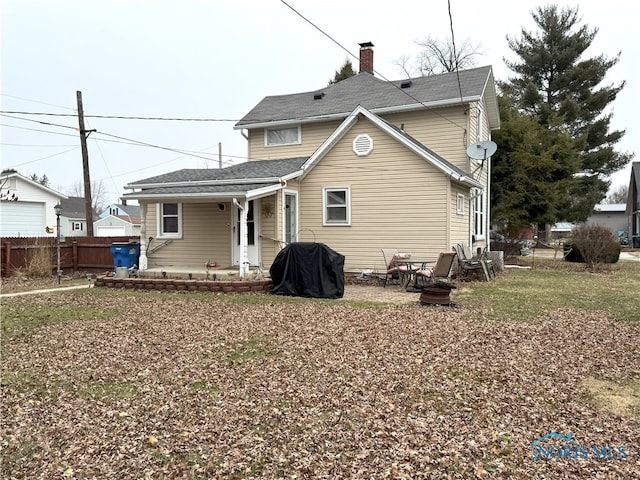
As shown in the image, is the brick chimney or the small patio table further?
the brick chimney

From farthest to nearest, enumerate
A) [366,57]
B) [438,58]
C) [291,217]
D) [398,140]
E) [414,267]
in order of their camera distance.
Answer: [438,58]
[366,57]
[291,217]
[398,140]
[414,267]

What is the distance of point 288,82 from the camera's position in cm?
3127

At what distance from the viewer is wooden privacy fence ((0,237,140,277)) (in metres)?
14.5

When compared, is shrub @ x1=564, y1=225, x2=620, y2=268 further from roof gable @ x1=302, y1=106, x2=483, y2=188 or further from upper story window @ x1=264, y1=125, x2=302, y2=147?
upper story window @ x1=264, y1=125, x2=302, y2=147

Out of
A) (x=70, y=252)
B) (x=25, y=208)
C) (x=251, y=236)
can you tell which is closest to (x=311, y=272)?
(x=251, y=236)

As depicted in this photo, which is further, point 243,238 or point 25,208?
point 25,208

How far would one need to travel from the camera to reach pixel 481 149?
45.1 feet

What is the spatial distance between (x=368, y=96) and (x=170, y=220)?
8.49 meters

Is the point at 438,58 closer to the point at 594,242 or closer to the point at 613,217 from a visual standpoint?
the point at 594,242

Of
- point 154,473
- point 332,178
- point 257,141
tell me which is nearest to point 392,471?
point 154,473

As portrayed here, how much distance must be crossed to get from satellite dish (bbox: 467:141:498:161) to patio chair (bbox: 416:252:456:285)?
13.5 ft

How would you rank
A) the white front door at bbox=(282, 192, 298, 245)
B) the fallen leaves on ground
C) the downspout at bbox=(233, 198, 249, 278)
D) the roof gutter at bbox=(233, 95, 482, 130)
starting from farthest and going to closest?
the roof gutter at bbox=(233, 95, 482, 130) < the white front door at bbox=(282, 192, 298, 245) < the downspout at bbox=(233, 198, 249, 278) < the fallen leaves on ground

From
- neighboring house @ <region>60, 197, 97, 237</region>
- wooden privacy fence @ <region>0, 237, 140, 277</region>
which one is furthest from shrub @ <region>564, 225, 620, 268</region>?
neighboring house @ <region>60, 197, 97, 237</region>

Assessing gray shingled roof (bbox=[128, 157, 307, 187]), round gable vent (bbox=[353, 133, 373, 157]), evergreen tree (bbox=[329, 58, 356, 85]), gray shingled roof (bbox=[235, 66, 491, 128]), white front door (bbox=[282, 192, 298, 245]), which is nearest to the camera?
round gable vent (bbox=[353, 133, 373, 157])
